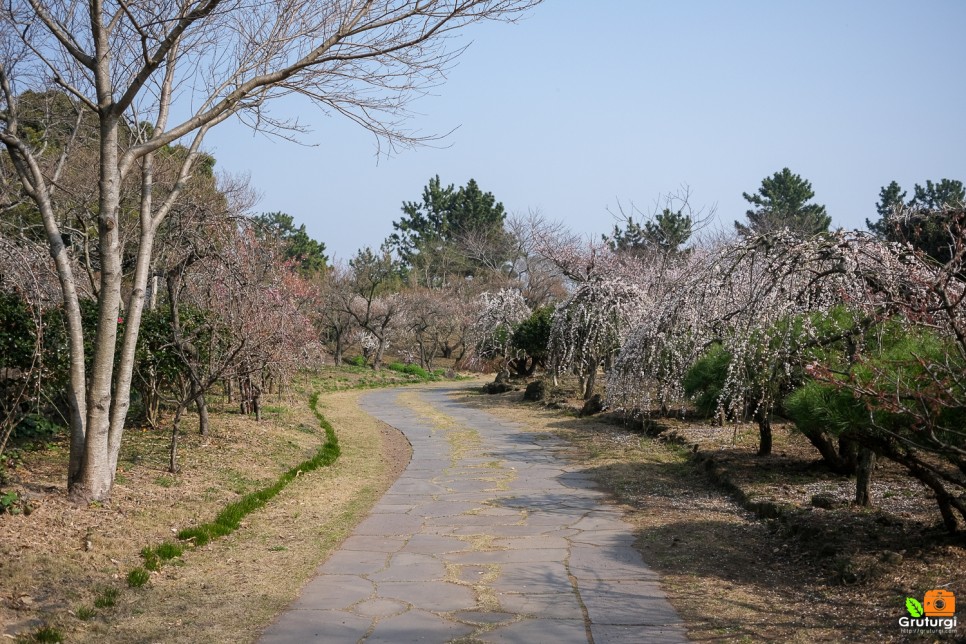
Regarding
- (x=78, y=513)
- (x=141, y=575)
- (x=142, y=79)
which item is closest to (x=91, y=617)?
(x=141, y=575)

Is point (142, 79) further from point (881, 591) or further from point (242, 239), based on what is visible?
point (881, 591)

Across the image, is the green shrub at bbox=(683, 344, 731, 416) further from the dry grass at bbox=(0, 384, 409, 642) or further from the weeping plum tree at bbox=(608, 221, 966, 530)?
the dry grass at bbox=(0, 384, 409, 642)

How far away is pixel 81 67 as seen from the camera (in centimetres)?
778

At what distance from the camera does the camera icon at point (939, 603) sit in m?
3.98

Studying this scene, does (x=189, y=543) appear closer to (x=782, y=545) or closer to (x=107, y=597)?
(x=107, y=597)

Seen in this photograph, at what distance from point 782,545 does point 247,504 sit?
481cm

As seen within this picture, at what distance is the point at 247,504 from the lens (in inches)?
300

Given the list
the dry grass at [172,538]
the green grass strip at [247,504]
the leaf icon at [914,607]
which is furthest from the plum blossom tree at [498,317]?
the leaf icon at [914,607]

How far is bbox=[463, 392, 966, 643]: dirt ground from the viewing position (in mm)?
4309

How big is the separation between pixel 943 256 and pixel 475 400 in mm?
12423

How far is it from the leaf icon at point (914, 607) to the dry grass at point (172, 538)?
346cm

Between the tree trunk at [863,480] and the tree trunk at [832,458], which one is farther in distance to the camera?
the tree trunk at [832,458]

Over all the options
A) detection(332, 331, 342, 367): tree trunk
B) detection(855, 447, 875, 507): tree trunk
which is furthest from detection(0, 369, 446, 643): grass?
detection(332, 331, 342, 367): tree trunk

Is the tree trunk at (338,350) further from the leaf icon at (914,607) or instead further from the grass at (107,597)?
the leaf icon at (914,607)
